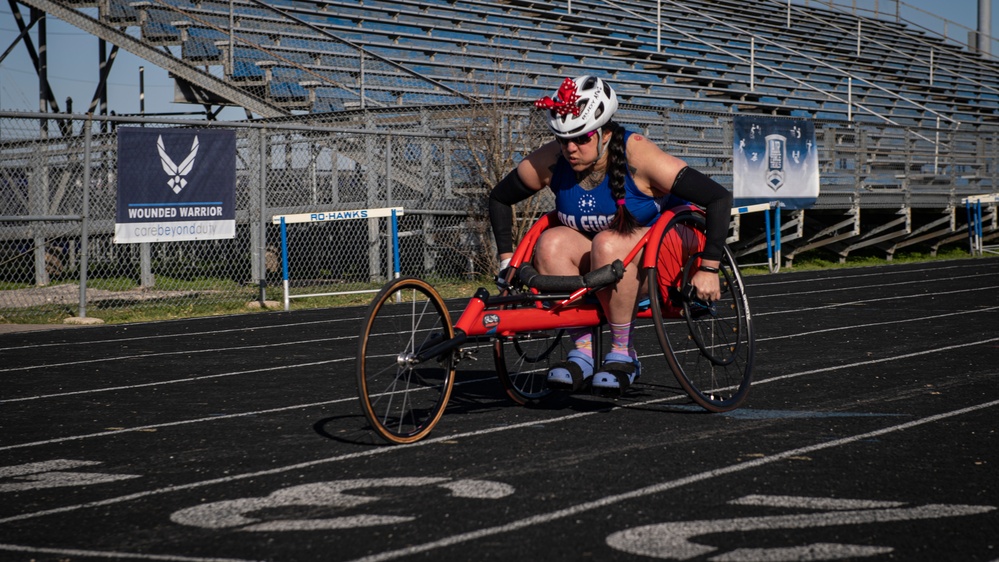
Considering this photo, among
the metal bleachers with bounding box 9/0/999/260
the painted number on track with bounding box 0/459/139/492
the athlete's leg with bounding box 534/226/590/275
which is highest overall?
the metal bleachers with bounding box 9/0/999/260

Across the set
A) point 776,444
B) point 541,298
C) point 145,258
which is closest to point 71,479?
point 541,298

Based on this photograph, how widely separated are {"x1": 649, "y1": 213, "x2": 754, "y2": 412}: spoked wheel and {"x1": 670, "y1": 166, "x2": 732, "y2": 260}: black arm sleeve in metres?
0.16

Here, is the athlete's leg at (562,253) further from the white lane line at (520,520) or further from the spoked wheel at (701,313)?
the white lane line at (520,520)

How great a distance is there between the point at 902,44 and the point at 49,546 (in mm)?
42532

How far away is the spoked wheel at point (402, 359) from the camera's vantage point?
5.16 m

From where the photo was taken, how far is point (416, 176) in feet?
56.4

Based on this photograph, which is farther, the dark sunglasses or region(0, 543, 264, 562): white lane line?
the dark sunglasses

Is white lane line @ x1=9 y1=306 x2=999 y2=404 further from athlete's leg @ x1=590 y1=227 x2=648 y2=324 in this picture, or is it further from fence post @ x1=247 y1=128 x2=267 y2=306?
fence post @ x1=247 y1=128 x2=267 y2=306

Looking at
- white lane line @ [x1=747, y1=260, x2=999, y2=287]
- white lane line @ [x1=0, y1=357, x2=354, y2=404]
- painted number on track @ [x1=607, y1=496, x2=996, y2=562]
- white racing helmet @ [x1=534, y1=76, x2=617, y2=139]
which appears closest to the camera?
A: painted number on track @ [x1=607, y1=496, x2=996, y2=562]

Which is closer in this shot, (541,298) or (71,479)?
(71,479)

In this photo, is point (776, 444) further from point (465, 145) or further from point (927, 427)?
point (465, 145)

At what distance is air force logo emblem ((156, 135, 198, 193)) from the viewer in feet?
43.0

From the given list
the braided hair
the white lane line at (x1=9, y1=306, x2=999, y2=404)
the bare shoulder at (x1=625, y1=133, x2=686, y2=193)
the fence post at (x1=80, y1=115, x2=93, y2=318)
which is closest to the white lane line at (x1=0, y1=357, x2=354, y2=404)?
the white lane line at (x1=9, y1=306, x2=999, y2=404)

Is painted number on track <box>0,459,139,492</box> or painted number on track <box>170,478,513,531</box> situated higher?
painted number on track <box>170,478,513,531</box>
